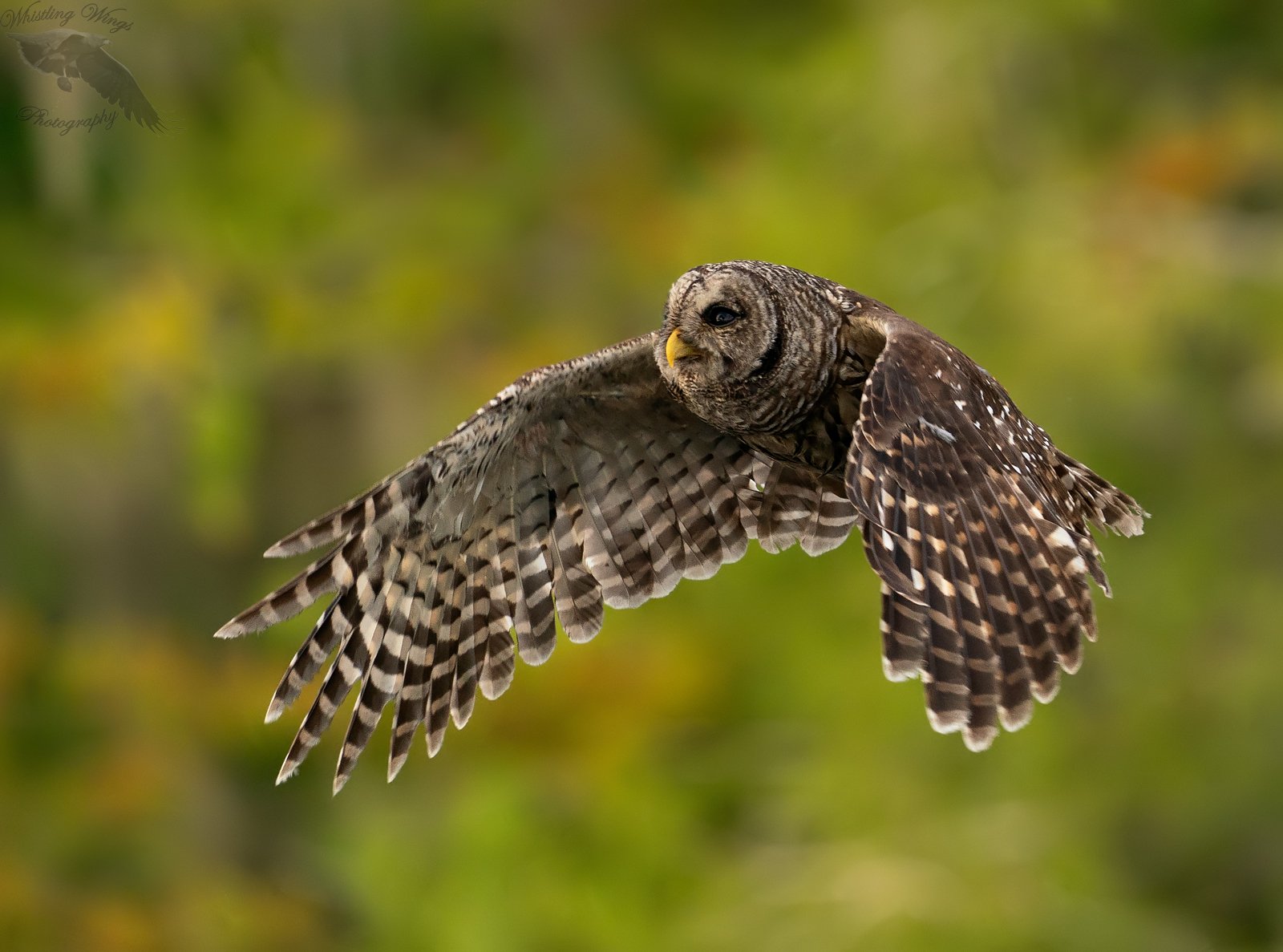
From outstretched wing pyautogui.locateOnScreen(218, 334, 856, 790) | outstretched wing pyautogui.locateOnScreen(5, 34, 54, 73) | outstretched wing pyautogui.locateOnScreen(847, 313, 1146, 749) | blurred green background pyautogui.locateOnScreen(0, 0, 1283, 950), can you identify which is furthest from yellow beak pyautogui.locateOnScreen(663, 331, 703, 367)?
blurred green background pyautogui.locateOnScreen(0, 0, 1283, 950)

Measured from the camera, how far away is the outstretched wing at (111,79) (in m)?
8.88

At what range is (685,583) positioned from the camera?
16.9 metres

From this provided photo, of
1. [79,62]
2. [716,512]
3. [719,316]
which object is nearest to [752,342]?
[719,316]

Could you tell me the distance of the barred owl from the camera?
4.50m

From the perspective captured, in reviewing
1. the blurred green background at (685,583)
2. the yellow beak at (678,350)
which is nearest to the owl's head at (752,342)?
the yellow beak at (678,350)

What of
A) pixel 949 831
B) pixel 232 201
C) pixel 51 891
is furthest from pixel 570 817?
pixel 232 201

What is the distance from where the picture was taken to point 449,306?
16.7 meters

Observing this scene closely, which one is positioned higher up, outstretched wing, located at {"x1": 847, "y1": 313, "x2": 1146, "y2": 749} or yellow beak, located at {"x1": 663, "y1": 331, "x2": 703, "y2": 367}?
yellow beak, located at {"x1": 663, "y1": 331, "x2": 703, "y2": 367}

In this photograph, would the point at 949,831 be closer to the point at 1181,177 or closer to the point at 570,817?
the point at 570,817

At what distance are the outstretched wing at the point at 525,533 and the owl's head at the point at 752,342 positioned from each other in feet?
1.18

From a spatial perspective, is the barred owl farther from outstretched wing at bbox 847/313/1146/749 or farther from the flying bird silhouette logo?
the flying bird silhouette logo

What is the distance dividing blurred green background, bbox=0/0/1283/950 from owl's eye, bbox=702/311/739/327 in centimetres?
743

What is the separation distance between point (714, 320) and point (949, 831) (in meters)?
9.22

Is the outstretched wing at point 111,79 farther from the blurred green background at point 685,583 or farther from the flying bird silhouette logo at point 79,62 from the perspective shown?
the blurred green background at point 685,583
